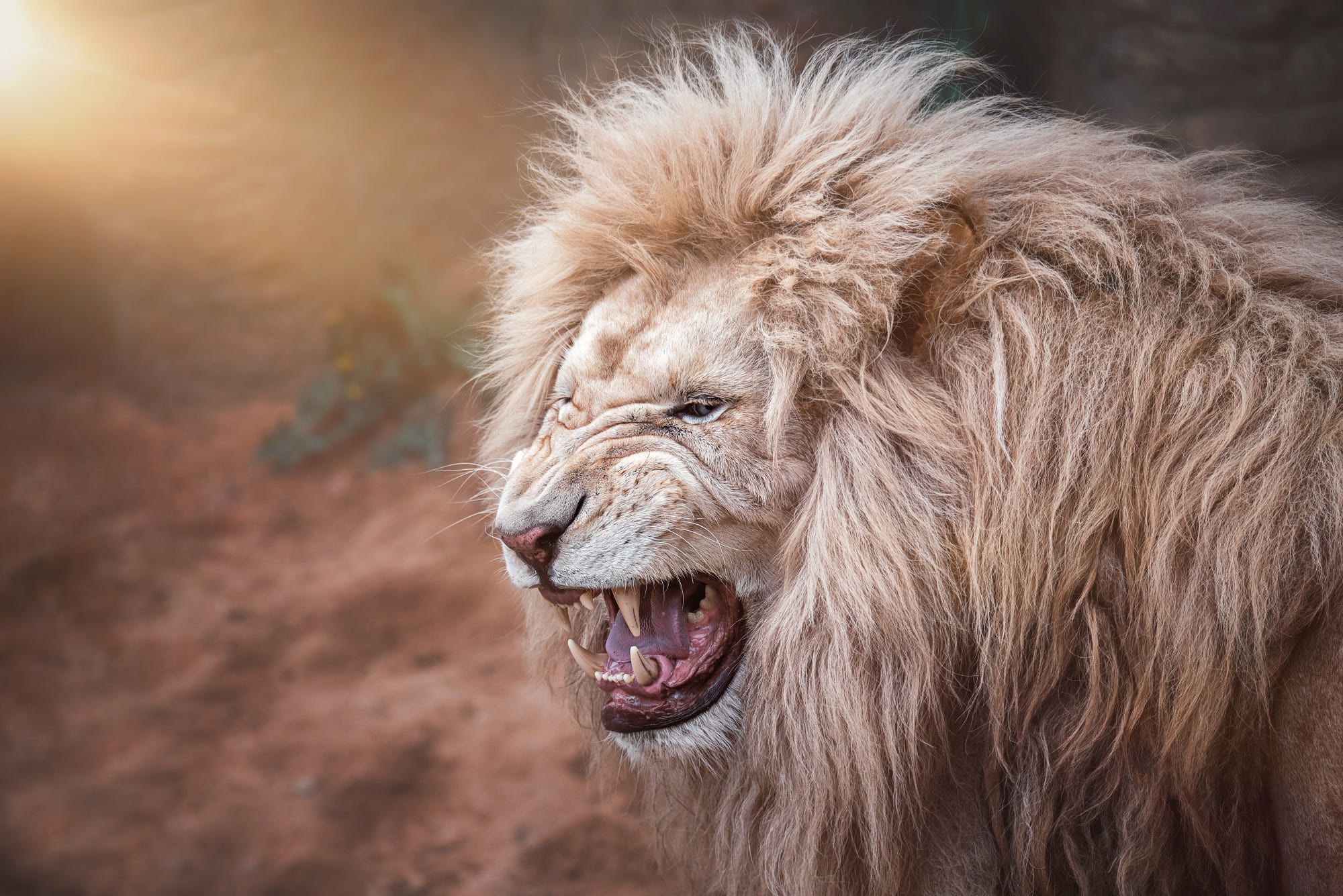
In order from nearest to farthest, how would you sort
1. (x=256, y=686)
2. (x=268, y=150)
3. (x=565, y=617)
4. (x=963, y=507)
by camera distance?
(x=963, y=507), (x=565, y=617), (x=256, y=686), (x=268, y=150)

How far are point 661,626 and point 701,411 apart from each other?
1.03 feet

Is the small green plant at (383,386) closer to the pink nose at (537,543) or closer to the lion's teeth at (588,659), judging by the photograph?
the lion's teeth at (588,659)

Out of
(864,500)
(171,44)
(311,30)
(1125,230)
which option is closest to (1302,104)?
(1125,230)

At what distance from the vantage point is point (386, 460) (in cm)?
422

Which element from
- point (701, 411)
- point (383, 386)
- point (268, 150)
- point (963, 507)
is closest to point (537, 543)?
point (701, 411)

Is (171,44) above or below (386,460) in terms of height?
above

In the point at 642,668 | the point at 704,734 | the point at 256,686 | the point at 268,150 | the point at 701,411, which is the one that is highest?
the point at 268,150

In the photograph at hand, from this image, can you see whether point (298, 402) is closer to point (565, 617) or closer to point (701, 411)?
point (565, 617)

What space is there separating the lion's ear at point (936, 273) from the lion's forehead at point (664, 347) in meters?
0.21

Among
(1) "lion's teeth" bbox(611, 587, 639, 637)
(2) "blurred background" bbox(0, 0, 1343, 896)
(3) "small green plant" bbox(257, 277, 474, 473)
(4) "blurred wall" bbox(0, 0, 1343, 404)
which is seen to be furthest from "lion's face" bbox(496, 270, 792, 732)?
(3) "small green plant" bbox(257, 277, 474, 473)

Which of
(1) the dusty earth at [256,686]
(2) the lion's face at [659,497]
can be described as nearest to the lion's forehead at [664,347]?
(2) the lion's face at [659,497]

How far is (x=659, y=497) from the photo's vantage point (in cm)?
129

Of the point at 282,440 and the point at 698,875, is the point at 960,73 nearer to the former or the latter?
the point at 698,875

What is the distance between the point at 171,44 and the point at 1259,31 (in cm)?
432
